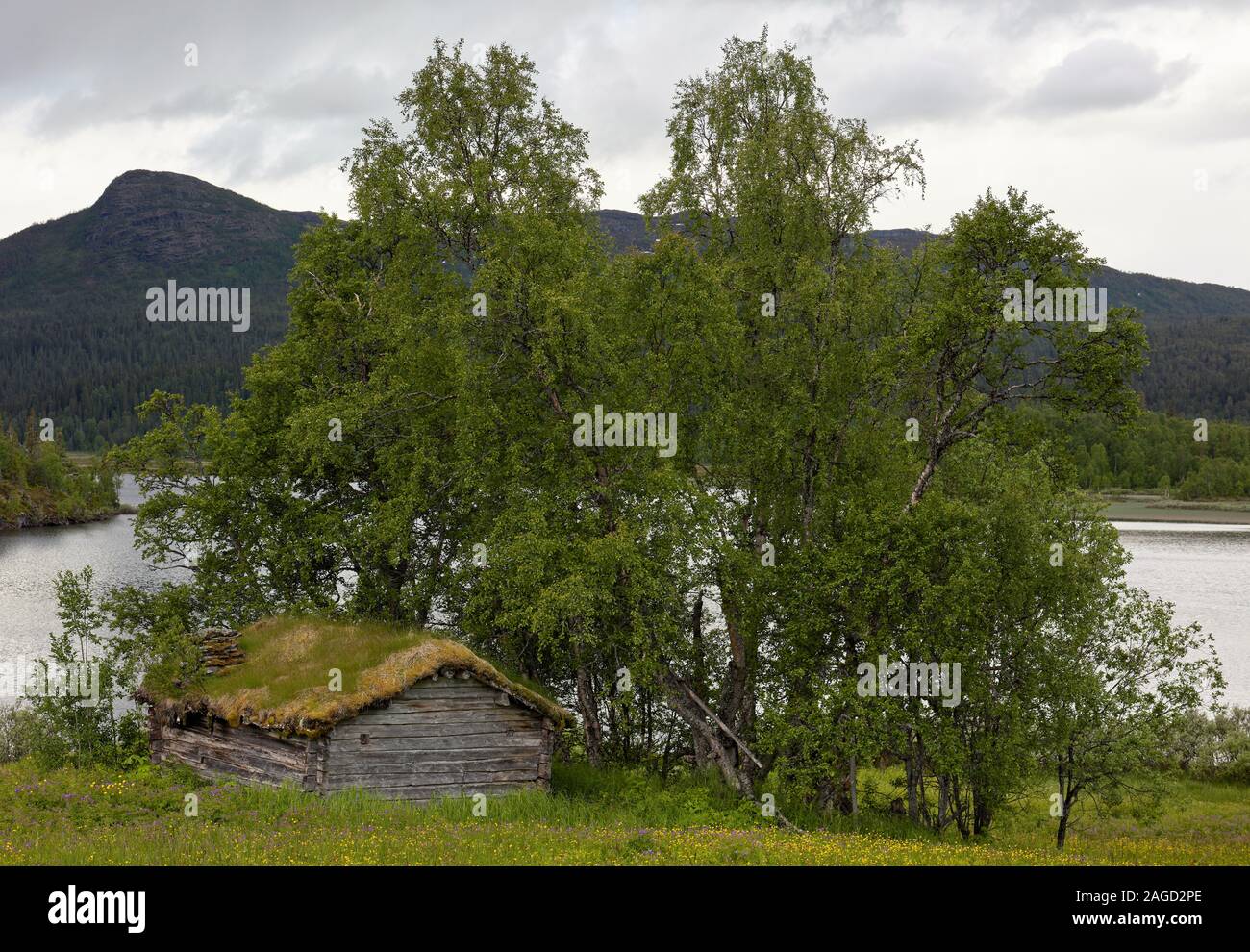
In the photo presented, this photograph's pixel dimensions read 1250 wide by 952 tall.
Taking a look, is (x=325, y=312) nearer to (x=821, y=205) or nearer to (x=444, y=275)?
(x=444, y=275)

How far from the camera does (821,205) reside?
23.1 metres

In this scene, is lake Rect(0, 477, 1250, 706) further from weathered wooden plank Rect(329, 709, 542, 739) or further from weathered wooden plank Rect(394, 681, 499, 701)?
weathered wooden plank Rect(394, 681, 499, 701)

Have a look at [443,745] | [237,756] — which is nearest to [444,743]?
[443,745]

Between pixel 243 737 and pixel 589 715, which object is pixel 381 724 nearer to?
pixel 243 737

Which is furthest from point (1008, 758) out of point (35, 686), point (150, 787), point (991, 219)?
point (35, 686)

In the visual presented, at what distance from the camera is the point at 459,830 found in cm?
1470

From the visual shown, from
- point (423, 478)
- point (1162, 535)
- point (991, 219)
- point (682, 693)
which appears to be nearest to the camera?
point (991, 219)

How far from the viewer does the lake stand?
4881cm

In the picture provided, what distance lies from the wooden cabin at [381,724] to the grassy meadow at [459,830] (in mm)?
598

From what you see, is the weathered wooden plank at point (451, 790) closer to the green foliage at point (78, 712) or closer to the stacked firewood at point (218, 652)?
the stacked firewood at point (218, 652)

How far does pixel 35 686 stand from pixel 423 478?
976 centimetres

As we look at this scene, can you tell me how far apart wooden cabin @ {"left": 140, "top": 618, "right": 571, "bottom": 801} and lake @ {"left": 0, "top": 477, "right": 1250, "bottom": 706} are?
17.8 meters

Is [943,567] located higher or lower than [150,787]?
higher

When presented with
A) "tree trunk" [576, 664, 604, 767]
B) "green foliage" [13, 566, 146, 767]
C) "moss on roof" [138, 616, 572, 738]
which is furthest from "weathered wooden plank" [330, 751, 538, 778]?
"green foliage" [13, 566, 146, 767]
